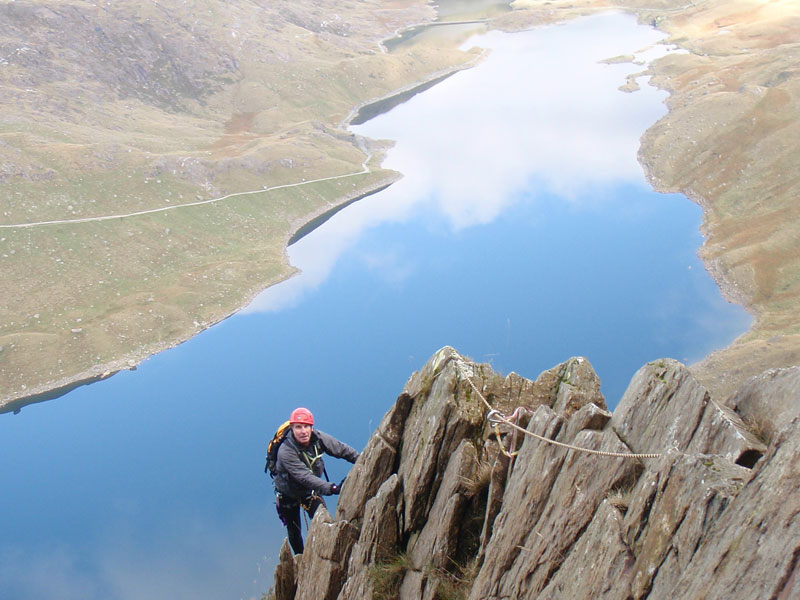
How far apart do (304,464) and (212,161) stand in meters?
91.3

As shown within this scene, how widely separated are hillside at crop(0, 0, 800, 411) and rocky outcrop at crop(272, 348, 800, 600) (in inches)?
1484

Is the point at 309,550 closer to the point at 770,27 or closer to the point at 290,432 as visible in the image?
the point at 290,432

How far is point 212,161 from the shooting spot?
9812 cm

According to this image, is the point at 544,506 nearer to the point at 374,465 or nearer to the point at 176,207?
the point at 374,465

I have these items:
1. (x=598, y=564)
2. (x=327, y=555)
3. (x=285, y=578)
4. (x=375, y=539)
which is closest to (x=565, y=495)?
(x=598, y=564)

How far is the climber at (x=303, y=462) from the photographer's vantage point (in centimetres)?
1355

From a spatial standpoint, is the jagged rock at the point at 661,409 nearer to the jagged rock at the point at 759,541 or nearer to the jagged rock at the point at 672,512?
the jagged rock at the point at 672,512

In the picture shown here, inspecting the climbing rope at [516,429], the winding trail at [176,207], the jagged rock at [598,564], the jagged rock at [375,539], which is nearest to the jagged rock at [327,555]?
the jagged rock at [375,539]

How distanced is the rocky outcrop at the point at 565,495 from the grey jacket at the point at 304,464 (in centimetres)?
71

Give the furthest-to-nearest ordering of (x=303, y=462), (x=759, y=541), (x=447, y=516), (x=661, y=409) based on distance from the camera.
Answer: (x=303, y=462) → (x=447, y=516) → (x=661, y=409) → (x=759, y=541)

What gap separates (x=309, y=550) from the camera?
553 inches

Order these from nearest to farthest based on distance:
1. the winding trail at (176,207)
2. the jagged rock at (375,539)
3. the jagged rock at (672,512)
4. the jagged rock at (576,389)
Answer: the jagged rock at (672,512), the jagged rock at (576,389), the jagged rock at (375,539), the winding trail at (176,207)

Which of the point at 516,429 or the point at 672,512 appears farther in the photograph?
the point at 516,429

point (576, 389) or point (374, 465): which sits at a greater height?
point (576, 389)
